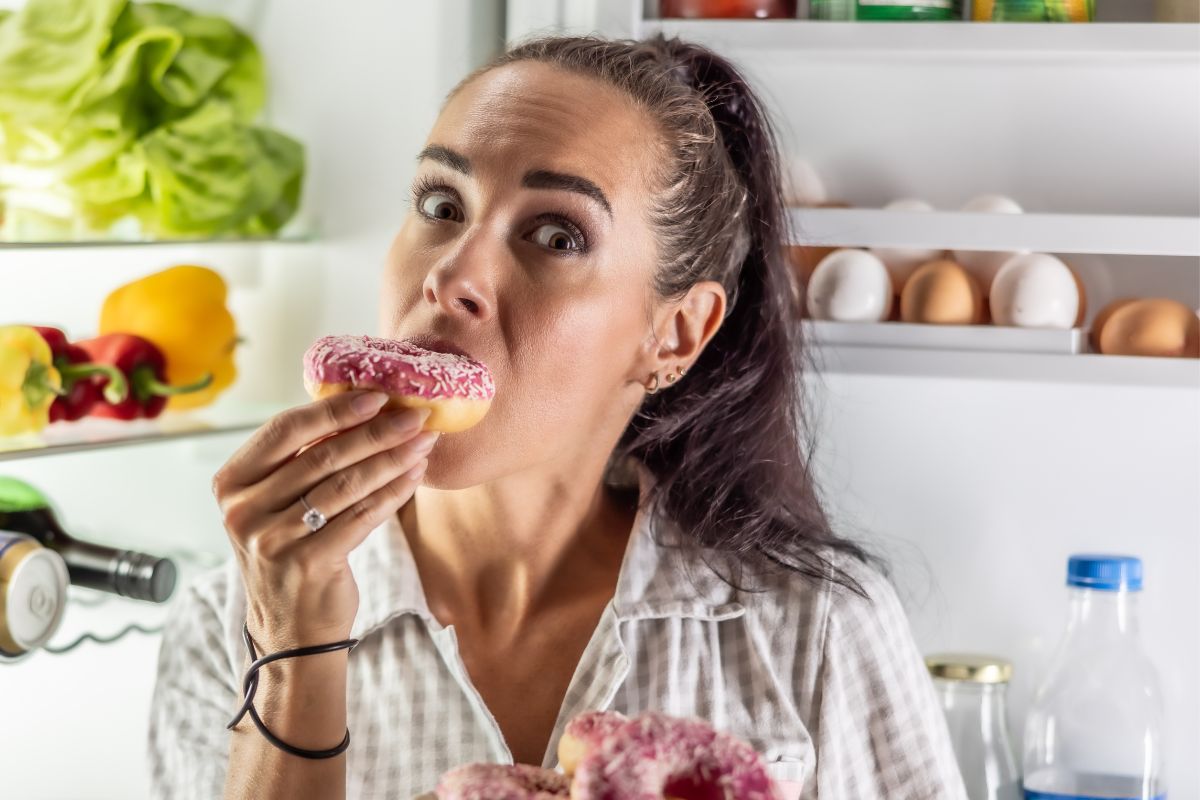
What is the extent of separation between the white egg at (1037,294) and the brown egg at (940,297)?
0.09 feet

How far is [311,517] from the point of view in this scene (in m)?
0.79

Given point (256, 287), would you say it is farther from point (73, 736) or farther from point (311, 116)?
point (73, 736)

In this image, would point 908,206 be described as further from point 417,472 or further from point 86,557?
point 86,557

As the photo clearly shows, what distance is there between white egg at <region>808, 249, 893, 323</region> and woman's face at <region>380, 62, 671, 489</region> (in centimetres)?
25

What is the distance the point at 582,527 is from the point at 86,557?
45 cm

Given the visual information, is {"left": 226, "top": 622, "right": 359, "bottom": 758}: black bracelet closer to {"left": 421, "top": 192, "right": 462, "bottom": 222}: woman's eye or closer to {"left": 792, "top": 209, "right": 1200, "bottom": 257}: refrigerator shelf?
{"left": 421, "top": 192, "right": 462, "bottom": 222}: woman's eye

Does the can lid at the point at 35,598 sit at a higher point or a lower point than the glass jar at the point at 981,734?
higher

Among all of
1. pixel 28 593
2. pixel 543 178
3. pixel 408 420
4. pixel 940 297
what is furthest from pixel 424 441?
pixel 940 297

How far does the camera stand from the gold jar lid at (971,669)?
117cm

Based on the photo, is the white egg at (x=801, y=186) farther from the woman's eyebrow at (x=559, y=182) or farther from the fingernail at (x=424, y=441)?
the fingernail at (x=424, y=441)

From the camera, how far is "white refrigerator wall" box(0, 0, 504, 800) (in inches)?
50.3

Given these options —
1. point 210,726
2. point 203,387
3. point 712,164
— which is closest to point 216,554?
point 203,387

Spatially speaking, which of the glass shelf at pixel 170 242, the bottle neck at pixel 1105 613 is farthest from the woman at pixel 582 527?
the glass shelf at pixel 170 242

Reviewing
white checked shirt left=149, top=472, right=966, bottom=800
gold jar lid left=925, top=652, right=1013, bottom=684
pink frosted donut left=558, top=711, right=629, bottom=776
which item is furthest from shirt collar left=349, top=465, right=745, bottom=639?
pink frosted donut left=558, top=711, right=629, bottom=776
